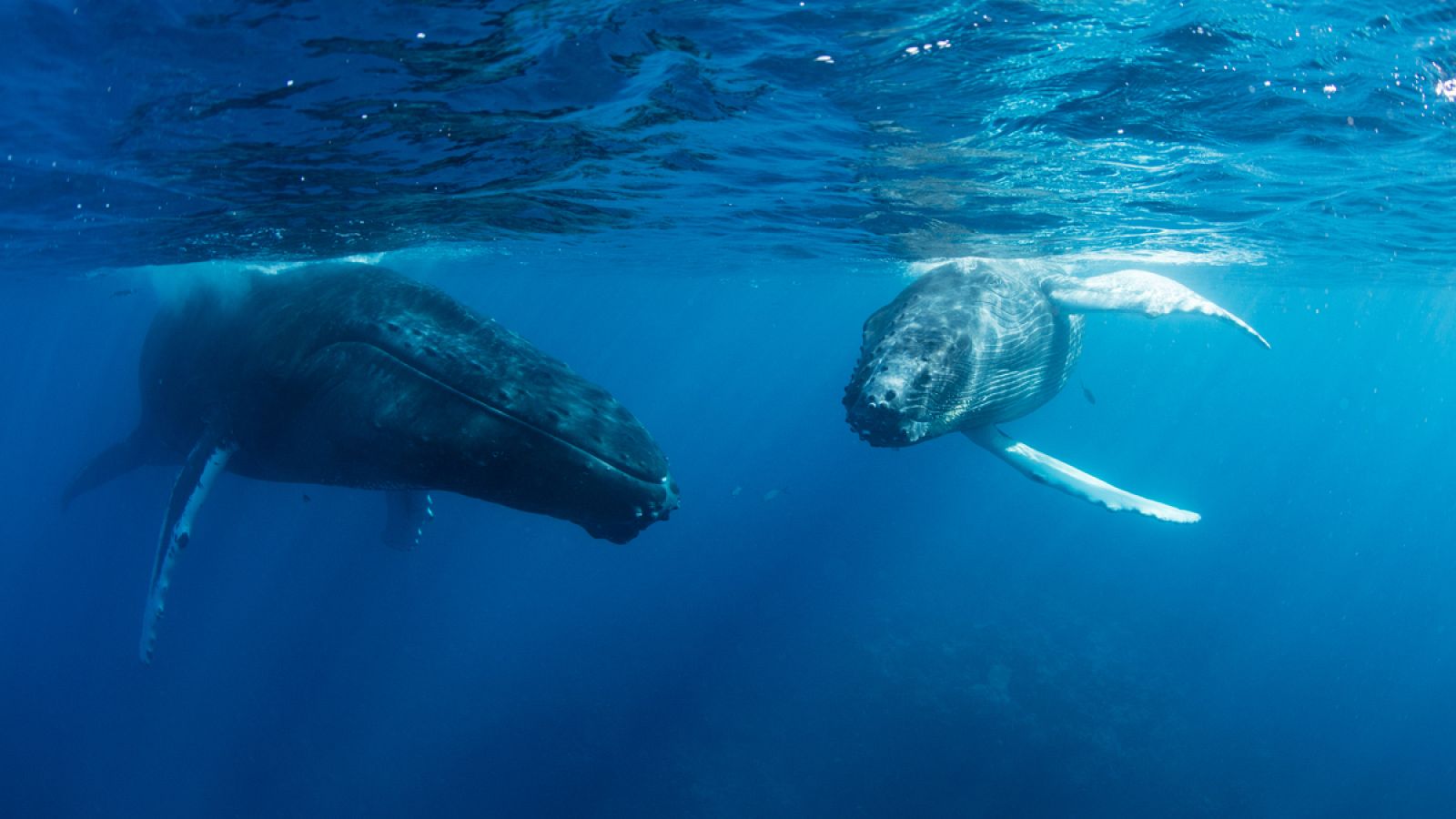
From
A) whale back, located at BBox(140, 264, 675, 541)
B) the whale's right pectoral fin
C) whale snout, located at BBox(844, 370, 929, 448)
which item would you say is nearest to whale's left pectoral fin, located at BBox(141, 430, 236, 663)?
whale back, located at BBox(140, 264, 675, 541)

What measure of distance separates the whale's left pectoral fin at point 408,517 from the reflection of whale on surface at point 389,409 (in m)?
3.45

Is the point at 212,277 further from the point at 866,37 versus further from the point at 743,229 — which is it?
the point at 743,229

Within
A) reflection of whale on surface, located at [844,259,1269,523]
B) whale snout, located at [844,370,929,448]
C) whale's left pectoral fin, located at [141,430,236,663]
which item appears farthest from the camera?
whale's left pectoral fin, located at [141,430,236,663]

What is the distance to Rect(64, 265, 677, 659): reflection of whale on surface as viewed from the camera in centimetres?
451

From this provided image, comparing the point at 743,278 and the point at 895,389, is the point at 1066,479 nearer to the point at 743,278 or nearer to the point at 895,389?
the point at 895,389

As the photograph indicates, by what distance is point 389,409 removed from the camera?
521 centimetres

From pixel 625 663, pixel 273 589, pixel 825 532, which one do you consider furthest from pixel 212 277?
pixel 825 532

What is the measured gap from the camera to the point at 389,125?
10.4 m

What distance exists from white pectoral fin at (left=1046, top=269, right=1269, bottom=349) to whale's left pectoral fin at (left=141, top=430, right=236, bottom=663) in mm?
8581

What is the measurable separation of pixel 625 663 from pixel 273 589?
60.4ft

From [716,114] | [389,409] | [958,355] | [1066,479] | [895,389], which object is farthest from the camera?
[716,114]

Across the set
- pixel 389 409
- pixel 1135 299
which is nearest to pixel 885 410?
pixel 389 409

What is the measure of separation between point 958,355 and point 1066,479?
281 centimetres

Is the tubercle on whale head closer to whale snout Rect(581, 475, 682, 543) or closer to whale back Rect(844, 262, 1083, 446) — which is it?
whale back Rect(844, 262, 1083, 446)
